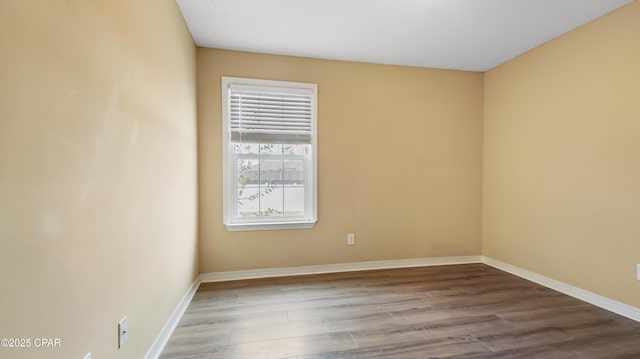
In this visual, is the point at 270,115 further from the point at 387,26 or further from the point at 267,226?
the point at 387,26

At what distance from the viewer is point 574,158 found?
2523 mm

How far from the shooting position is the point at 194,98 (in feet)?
8.87

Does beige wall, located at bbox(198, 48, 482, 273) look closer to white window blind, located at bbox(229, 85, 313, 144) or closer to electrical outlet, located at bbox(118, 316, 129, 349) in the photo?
white window blind, located at bbox(229, 85, 313, 144)

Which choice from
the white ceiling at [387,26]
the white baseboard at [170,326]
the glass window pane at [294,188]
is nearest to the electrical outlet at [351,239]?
the glass window pane at [294,188]

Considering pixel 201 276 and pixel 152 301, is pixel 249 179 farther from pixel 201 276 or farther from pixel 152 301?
pixel 152 301

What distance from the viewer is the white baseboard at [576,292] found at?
2.15 meters

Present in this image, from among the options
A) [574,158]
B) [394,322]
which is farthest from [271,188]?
[574,158]

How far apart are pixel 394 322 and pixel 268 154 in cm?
204

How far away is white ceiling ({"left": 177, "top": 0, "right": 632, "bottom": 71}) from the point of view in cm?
214

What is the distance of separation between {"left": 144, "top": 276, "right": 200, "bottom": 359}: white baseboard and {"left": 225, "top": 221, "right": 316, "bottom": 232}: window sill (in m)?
0.65

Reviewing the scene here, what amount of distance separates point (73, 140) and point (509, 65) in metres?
3.99

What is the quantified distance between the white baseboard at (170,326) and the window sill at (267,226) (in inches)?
25.6

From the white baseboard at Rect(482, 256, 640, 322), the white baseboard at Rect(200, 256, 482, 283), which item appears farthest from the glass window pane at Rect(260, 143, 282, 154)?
the white baseboard at Rect(482, 256, 640, 322)

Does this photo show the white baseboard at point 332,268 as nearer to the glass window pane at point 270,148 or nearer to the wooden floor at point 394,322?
the wooden floor at point 394,322
